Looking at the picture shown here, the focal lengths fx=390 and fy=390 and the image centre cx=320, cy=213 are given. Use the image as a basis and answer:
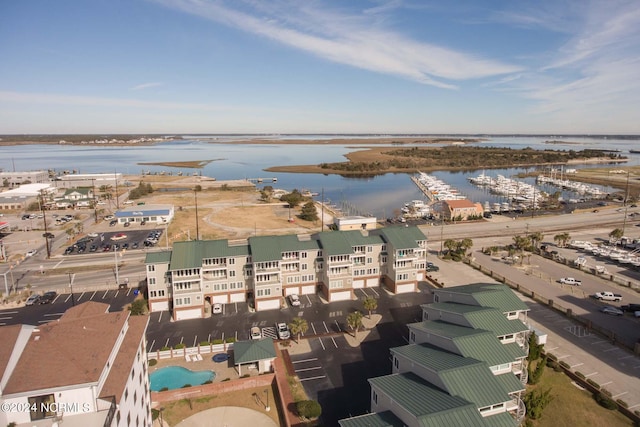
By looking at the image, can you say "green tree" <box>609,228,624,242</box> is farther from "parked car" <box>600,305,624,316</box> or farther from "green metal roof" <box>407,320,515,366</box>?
"green metal roof" <box>407,320,515,366</box>

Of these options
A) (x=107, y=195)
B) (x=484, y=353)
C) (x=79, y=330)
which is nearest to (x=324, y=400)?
(x=484, y=353)

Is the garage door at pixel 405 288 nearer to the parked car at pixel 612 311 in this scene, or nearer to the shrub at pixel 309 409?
the parked car at pixel 612 311

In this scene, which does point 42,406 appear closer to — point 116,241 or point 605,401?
point 605,401

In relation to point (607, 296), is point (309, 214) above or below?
above

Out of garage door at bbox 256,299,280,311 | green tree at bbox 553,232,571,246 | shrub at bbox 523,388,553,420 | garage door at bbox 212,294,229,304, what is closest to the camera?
shrub at bbox 523,388,553,420

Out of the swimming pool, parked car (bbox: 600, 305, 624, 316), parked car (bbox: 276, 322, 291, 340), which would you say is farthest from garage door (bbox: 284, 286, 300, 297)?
parked car (bbox: 600, 305, 624, 316)

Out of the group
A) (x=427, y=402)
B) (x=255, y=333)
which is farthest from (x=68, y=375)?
(x=255, y=333)

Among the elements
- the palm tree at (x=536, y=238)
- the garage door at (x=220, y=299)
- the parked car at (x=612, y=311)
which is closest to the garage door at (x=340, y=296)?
the garage door at (x=220, y=299)
